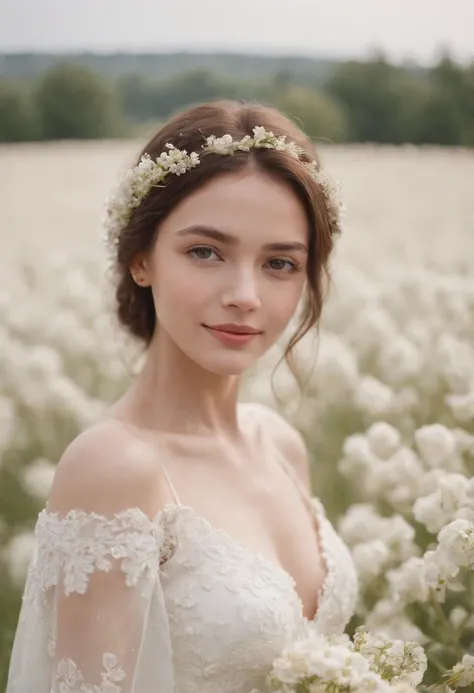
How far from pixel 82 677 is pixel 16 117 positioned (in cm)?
144

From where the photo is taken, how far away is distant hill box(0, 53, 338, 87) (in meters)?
2.13

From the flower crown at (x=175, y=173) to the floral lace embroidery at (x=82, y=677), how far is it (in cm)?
62

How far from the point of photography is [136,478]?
120 cm

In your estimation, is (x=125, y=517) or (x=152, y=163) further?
(x=152, y=163)

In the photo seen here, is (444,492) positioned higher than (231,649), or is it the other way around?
(444,492)

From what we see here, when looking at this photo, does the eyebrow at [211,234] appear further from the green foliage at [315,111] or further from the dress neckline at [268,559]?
the green foliage at [315,111]

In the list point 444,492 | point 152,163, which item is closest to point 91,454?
point 152,163

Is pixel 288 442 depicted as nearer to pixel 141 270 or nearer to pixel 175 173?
pixel 141 270

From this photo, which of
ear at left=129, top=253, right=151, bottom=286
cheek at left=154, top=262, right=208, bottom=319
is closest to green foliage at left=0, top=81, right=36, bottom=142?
ear at left=129, top=253, right=151, bottom=286

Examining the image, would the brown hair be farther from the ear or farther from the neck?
the neck

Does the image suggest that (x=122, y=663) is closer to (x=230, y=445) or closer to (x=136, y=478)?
(x=136, y=478)

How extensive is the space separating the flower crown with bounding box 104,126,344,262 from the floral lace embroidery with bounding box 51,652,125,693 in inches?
24.6

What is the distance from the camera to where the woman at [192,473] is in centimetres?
118

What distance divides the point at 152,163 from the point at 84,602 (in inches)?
24.3
